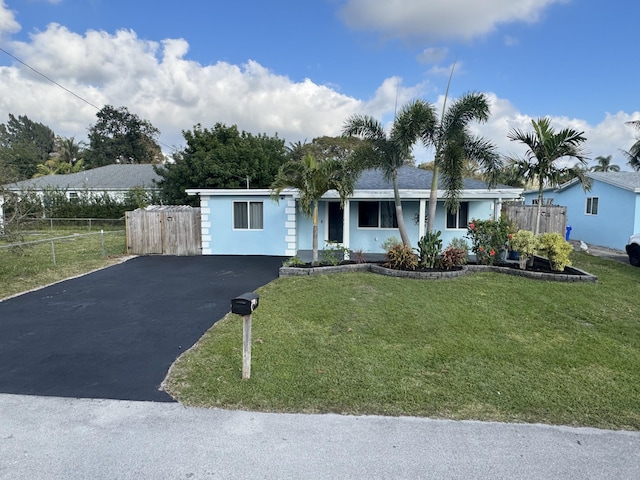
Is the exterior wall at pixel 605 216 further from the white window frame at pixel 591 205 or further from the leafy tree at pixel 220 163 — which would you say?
the leafy tree at pixel 220 163

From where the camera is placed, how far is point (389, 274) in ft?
29.7

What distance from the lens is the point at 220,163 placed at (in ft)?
67.5

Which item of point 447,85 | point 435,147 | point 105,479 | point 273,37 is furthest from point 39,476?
point 273,37

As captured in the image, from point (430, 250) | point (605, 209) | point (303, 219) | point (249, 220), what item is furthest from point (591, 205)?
point (249, 220)

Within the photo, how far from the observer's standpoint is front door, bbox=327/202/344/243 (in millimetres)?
12500

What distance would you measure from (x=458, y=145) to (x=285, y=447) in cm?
852

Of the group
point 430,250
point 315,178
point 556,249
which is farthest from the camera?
point 315,178

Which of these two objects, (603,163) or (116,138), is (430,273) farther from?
(116,138)

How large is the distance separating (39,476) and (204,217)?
35.6 ft

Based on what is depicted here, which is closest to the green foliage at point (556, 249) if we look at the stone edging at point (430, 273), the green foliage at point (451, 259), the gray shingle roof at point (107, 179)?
the stone edging at point (430, 273)

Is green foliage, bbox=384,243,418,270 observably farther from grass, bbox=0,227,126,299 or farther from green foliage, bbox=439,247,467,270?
grass, bbox=0,227,126,299

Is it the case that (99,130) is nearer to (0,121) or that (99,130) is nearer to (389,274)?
(0,121)

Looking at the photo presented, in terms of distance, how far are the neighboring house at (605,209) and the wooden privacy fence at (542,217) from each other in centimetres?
362

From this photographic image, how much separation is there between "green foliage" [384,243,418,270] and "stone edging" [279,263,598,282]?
0.23 metres
